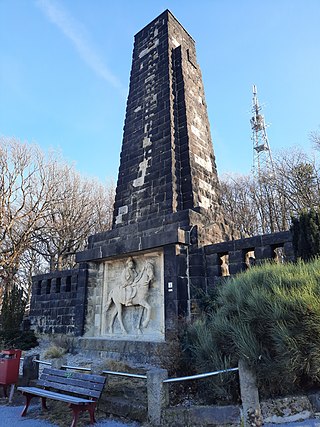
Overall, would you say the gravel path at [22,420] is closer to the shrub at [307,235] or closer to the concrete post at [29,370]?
the concrete post at [29,370]

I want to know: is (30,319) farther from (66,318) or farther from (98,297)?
(98,297)

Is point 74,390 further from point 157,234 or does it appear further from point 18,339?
point 18,339

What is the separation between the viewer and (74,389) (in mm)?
4531

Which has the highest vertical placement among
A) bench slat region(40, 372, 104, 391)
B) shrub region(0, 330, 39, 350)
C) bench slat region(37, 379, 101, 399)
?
shrub region(0, 330, 39, 350)

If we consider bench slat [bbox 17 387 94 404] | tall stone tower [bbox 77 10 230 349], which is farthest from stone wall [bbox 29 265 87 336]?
bench slat [bbox 17 387 94 404]

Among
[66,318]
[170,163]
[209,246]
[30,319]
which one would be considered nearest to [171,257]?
[209,246]

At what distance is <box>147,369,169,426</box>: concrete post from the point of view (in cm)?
404

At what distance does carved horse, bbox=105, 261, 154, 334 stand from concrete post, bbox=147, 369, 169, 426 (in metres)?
3.86

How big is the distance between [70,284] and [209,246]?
20.1ft

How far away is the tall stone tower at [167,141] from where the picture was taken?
9008mm

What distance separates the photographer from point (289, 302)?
13.2 feet

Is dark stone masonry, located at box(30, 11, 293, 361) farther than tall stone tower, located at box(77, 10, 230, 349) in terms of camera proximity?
No

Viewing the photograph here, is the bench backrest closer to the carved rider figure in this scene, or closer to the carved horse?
the carved horse

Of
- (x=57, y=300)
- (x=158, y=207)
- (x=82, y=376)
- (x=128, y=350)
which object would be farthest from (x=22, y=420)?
(x=57, y=300)
